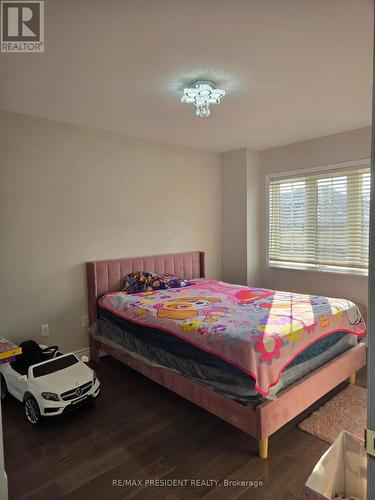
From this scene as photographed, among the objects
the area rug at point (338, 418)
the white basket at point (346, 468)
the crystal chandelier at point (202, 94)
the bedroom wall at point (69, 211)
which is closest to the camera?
the white basket at point (346, 468)

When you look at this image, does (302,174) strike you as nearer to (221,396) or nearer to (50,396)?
(221,396)

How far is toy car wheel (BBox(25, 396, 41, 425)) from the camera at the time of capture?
239 centimetres

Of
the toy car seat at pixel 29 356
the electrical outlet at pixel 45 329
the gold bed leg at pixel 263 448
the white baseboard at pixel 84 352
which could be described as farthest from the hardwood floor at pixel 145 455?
the white baseboard at pixel 84 352

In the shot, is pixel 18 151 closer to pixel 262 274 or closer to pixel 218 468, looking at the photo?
pixel 218 468

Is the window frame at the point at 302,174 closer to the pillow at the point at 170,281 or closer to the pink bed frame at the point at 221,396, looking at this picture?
the pink bed frame at the point at 221,396

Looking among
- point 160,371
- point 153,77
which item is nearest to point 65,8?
point 153,77

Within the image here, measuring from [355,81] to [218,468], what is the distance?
116 inches

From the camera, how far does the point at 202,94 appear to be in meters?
2.53

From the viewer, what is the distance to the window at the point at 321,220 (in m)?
3.83

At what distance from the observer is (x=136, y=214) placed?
4020mm

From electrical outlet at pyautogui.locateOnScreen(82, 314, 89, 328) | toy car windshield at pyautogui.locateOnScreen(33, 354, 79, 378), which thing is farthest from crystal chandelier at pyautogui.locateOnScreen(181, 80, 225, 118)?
electrical outlet at pyautogui.locateOnScreen(82, 314, 89, 328)

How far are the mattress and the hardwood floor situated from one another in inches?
13.8

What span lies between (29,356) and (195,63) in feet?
8.96

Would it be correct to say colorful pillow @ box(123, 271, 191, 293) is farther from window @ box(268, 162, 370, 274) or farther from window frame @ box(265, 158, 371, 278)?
window @ box(268, 162, 370, 274)
